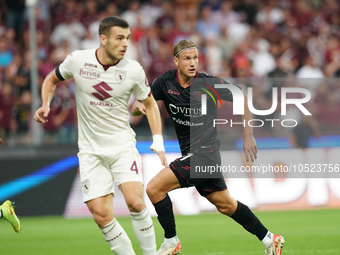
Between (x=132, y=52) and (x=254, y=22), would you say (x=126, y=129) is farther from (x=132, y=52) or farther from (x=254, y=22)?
(x=254, y=22)

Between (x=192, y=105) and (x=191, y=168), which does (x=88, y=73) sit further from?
(x=191, y=168)

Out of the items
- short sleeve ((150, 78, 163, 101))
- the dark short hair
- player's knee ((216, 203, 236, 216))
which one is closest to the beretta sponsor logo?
the dark short hair

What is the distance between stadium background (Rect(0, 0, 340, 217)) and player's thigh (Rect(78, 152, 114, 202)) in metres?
4.91

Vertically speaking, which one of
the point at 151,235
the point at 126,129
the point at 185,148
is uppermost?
the point at 126,129

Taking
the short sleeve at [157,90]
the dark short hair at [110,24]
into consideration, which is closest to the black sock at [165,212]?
the short sleeve at [157,90]

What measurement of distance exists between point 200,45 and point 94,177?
27.8 ft

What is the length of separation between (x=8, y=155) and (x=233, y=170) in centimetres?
433

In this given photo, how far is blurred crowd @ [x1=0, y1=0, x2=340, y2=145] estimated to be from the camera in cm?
1035

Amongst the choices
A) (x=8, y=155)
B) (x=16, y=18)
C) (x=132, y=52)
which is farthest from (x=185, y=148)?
(x=16, y=18)

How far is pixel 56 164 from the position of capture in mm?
10367

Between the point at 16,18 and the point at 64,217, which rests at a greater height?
the point at 16,18

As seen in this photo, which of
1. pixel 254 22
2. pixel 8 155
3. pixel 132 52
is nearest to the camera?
pixel 8 155

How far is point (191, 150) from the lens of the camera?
20.2 feet

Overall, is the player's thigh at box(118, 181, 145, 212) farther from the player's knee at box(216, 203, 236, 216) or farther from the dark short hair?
the dark short hair
